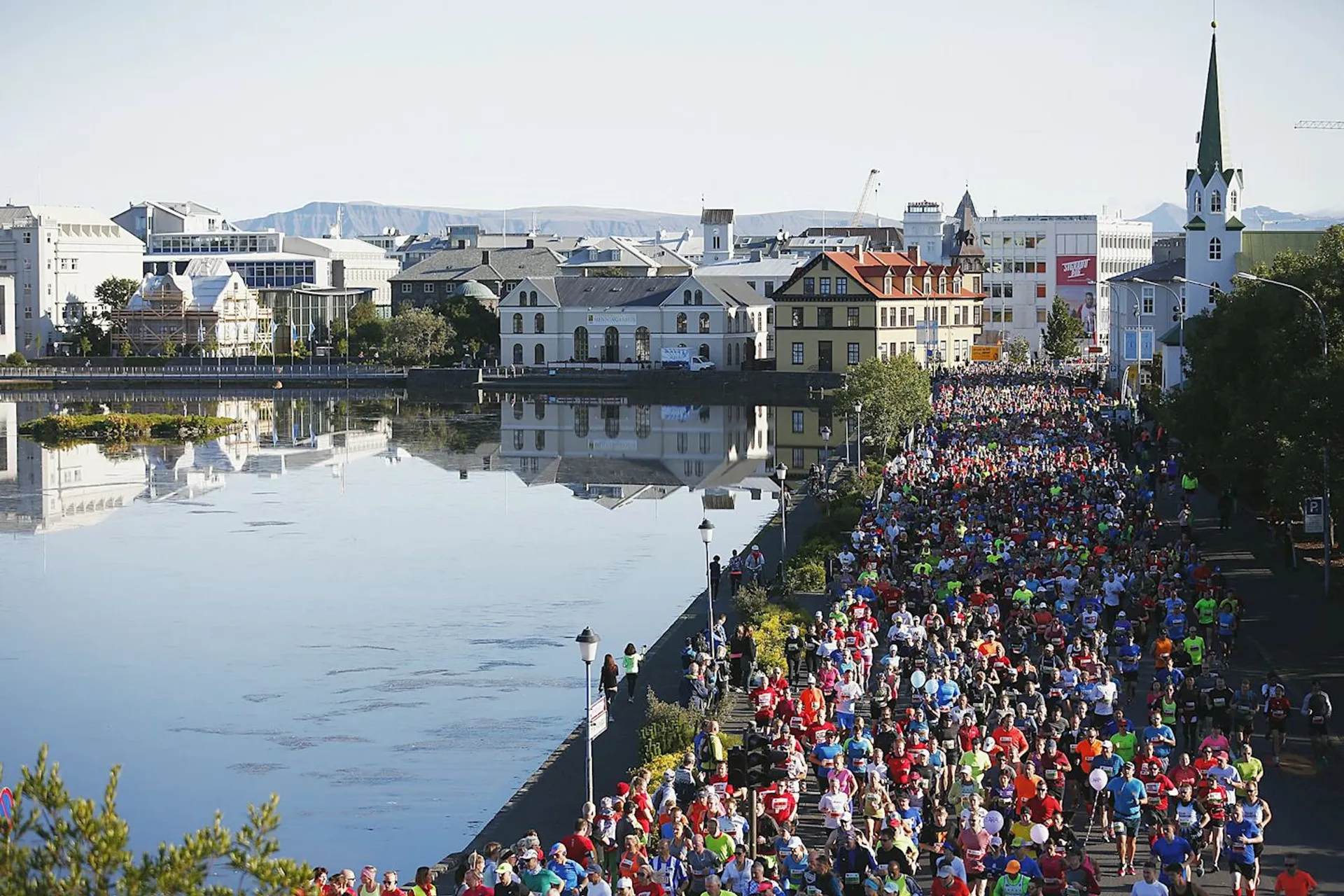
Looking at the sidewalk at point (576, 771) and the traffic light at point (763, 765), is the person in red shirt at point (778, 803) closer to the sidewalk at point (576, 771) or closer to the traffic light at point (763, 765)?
the traffic light at point (763, 765)

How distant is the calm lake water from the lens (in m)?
24.3

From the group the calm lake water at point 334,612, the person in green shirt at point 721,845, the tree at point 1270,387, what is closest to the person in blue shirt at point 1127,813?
the person in green shirt at point 721,845

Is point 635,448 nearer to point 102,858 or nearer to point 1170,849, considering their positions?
point 1170,849

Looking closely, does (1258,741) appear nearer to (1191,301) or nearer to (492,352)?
(1191,301)

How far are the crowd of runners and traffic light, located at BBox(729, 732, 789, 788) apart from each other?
6.0 inches

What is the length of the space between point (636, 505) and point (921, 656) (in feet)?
111

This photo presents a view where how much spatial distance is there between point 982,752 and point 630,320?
99.2m

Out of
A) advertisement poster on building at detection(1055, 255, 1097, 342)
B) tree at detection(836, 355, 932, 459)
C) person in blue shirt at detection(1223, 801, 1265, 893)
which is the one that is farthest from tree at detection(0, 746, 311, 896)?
advertisement poster on building at detection(1055, 255, 1097, 342)

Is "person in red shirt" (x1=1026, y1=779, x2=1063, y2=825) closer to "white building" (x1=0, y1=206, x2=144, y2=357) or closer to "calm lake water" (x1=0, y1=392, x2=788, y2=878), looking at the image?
"calm lake water" (x1=0, y1=392, x2=788, y2=878)

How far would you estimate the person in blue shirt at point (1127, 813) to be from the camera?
17.3 meters

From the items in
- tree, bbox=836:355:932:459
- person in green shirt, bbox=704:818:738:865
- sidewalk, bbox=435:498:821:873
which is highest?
tree, bbox=836:355:932:459

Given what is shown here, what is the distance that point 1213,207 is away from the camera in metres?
75.0

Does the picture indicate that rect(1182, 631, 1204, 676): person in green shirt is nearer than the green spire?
Yes

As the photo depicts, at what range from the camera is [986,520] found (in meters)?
36.8
